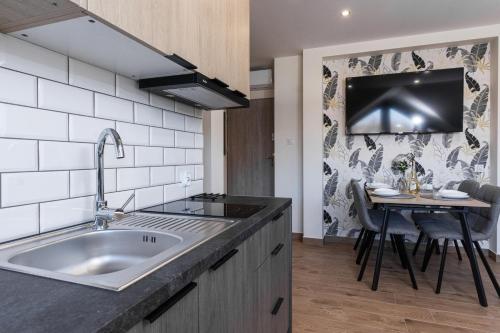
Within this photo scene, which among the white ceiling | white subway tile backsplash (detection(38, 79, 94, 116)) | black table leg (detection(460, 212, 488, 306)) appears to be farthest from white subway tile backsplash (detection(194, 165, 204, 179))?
black table leg (detection(460, 212, 488, 306))

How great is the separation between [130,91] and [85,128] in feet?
1.03

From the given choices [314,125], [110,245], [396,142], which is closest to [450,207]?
[396,142]

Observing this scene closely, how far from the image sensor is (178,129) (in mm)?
1674

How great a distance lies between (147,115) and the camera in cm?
141

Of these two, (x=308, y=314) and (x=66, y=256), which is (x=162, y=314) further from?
(x=308, y=314)

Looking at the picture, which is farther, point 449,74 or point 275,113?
point 275,113

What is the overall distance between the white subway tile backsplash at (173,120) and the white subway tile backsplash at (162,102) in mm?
32

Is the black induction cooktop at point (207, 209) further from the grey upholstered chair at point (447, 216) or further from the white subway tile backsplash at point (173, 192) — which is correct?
the grey upholstered chair at point (447, 216)

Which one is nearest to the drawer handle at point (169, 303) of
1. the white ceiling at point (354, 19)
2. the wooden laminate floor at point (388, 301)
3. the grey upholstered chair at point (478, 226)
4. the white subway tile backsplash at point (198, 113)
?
the white subway tile backsplash at point (198, 113)

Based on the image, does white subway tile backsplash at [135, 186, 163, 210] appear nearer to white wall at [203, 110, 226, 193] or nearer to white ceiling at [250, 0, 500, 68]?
white wall at [203, 110, 226, 193]

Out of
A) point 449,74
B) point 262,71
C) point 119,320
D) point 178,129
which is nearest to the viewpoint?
point 119,320

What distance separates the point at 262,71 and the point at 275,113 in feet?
2.57

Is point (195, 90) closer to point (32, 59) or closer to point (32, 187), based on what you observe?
point (32, 59)

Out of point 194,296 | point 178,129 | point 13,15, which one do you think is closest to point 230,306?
point 194,296
